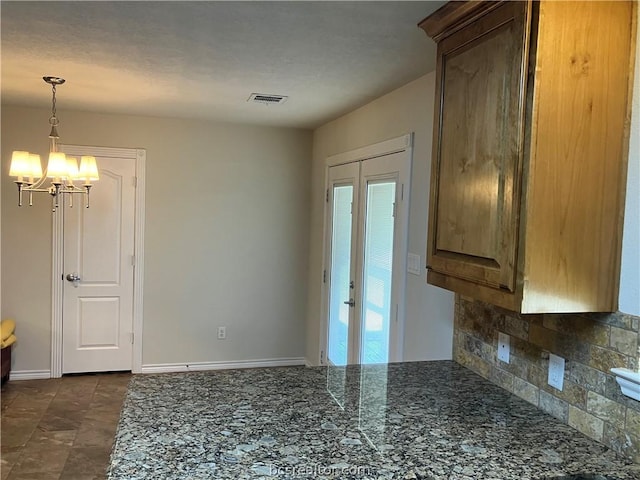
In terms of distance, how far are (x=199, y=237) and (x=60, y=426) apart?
190 cm

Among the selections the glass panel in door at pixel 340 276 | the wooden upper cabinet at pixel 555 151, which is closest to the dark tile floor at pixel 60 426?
the glass panel in door at pixel 340 276

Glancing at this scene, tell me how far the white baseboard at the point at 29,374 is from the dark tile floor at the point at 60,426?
0.21 ft

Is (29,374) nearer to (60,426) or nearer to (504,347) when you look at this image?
(60,426)

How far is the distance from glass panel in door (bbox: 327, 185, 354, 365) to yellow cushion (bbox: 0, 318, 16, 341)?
2.60 m

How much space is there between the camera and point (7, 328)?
4.28 metres

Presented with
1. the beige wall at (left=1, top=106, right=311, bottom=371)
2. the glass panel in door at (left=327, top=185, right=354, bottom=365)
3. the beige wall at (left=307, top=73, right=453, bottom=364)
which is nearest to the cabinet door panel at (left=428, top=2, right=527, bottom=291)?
the beige wall at (left=307, top=73, right=453, bottom=364)

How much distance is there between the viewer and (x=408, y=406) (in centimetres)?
187

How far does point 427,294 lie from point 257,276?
2.48m

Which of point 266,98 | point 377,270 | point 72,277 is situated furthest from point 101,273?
point 377,270

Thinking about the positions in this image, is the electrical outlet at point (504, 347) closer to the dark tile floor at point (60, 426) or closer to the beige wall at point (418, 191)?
the beige wall at point (418, 191)

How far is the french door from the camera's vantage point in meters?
3.21

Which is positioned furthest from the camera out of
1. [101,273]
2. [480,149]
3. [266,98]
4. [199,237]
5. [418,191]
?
[199,237]

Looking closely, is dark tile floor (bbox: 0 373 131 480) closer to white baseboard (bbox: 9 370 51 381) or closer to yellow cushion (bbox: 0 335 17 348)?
white baseboard (bbox: 9 370 51 381)

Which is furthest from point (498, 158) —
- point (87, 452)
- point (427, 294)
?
point (87, 452)
